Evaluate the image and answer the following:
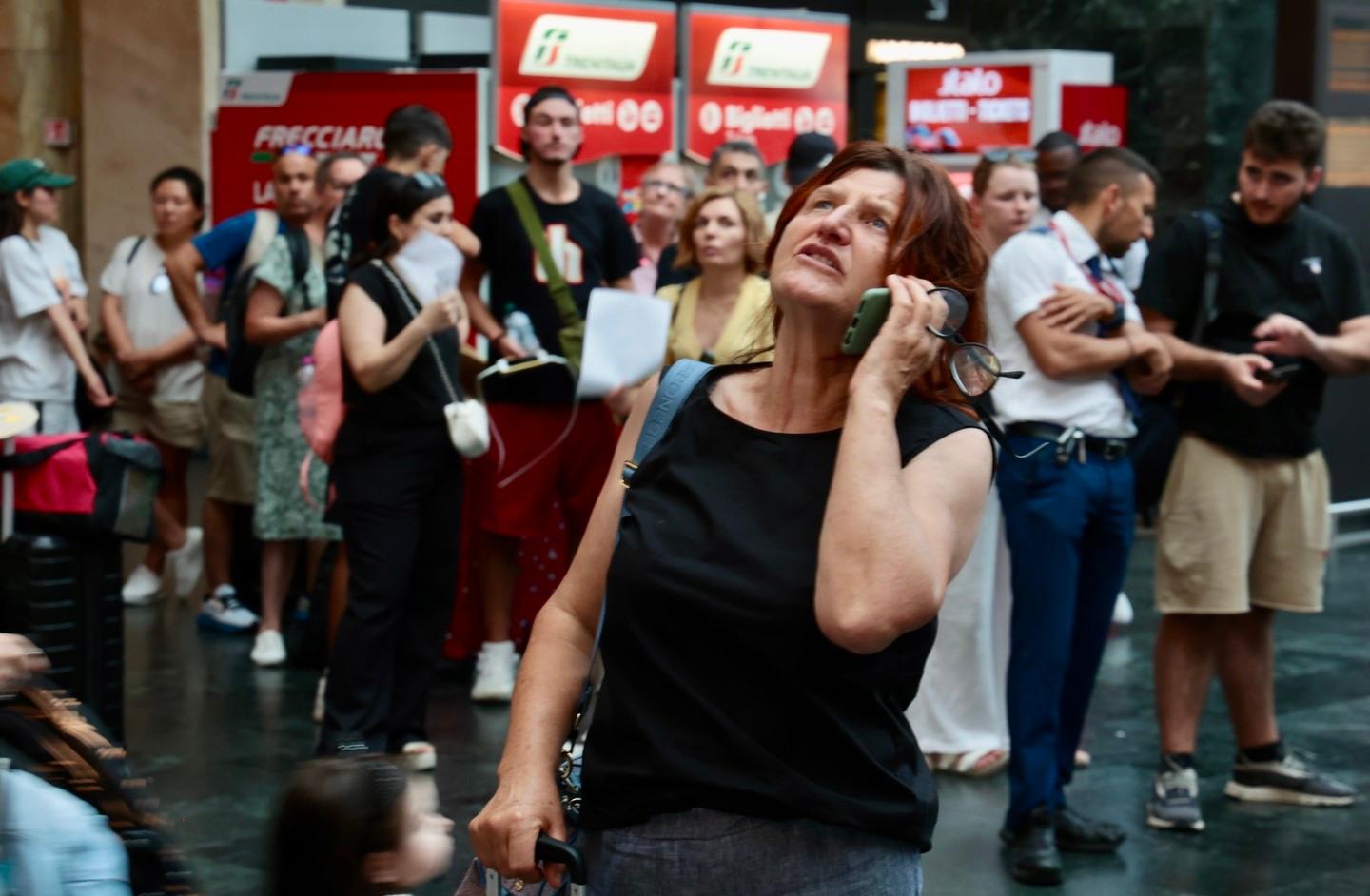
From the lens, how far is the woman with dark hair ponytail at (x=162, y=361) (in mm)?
8977

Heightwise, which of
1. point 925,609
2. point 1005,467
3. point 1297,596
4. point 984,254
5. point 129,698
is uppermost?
point 984,254

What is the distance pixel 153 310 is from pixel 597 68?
7.84ft

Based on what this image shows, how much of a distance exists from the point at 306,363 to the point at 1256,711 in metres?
3.90

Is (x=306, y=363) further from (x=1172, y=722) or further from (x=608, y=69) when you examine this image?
(x=1172, y=722)

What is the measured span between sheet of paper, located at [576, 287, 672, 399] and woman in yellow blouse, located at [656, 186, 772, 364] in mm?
77

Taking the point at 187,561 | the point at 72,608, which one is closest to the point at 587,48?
the point at 187,561

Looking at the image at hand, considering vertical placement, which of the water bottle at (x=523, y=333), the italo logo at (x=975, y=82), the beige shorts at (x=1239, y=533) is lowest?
the beige shorts at (x=1239, y=533)

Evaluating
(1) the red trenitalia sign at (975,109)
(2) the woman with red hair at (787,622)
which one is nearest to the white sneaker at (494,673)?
(2) the woman with red hair at (787,622)

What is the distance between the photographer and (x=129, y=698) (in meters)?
7.17

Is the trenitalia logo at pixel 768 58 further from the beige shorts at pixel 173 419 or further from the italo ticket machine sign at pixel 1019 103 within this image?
the beige shorts at pixel 173 419

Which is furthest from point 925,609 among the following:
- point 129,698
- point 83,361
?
point 83,361

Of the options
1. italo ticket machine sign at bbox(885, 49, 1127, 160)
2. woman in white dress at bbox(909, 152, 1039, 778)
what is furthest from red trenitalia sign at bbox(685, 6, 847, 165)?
woman in white dress at bbox(909, 152, 1039, 778)

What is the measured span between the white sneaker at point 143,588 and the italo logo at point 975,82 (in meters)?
5.84

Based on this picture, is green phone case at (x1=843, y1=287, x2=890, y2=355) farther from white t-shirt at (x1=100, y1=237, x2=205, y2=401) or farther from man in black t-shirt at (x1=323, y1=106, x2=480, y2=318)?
white t-shirt at (x1=100, y1=237, x2=205, y2=401)
